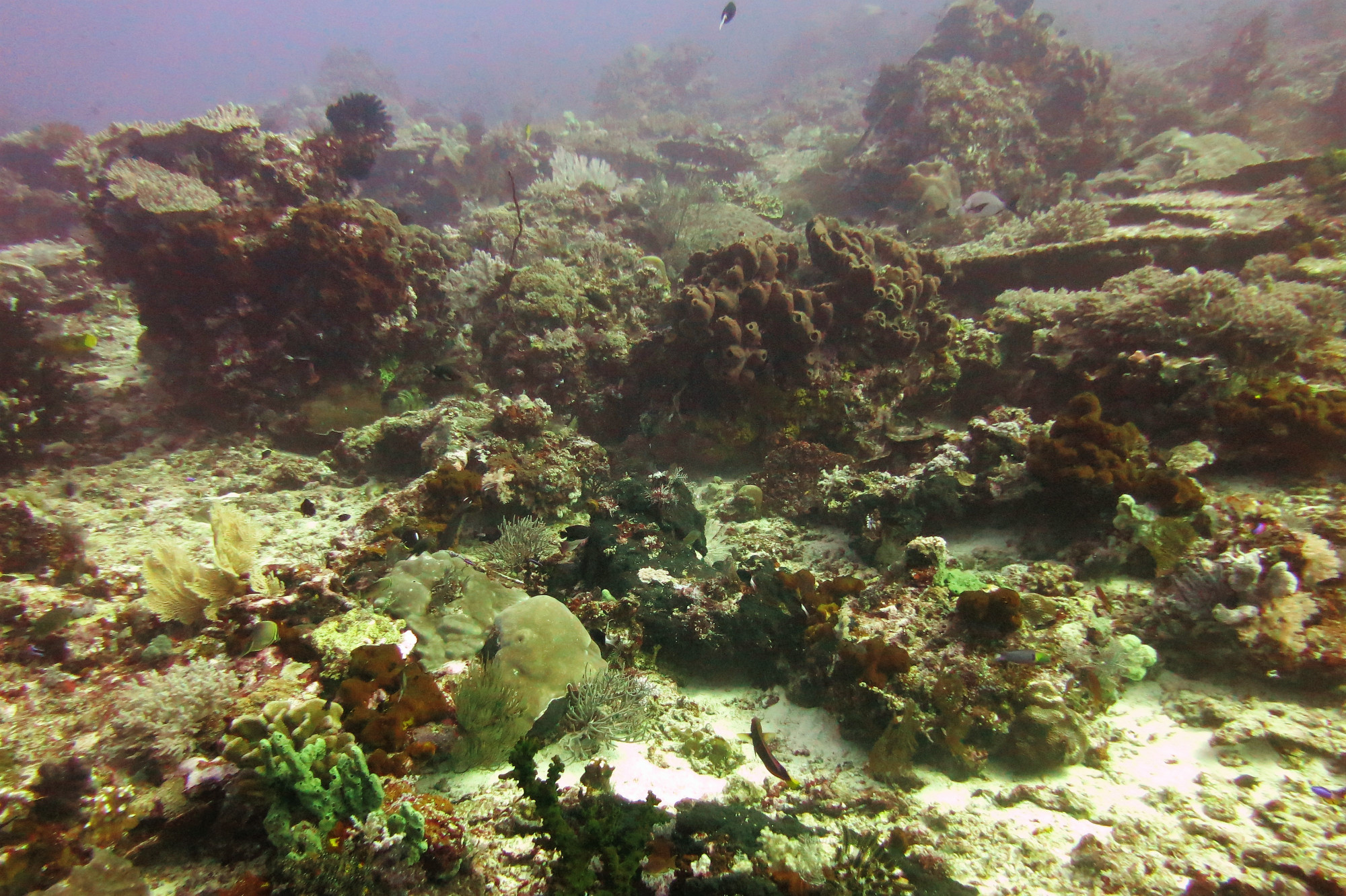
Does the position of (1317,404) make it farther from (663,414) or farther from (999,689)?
(663,414)

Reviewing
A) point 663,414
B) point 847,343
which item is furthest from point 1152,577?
point 663,414

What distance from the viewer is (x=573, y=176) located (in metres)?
12.4

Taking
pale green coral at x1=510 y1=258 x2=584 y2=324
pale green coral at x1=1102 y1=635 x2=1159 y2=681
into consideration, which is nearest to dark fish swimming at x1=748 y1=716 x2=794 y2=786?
pale green coral at x1=1102 y1=635 x2=1159 y2=681

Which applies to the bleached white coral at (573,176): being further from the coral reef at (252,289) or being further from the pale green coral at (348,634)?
the pale green coral at (348,634)

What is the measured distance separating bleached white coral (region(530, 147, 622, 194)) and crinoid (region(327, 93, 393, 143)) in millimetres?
3273

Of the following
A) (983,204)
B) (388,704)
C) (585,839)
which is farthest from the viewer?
(983,204)

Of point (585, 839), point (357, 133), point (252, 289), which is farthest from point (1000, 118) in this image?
point (585, 839)

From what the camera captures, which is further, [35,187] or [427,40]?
[427,40]

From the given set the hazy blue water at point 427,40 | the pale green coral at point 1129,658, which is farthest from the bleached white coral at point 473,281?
the hazy blue water at point 427,40

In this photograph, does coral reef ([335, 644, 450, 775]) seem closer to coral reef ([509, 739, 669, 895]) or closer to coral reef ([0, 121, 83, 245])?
coral reef ([509, 739, 669, 895])

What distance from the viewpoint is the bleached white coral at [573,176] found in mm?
11977

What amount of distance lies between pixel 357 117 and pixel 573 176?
4459mm

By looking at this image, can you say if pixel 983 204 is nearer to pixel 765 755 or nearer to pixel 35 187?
pixel 765 755

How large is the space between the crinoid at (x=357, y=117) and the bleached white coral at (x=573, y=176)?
3.27 metres
